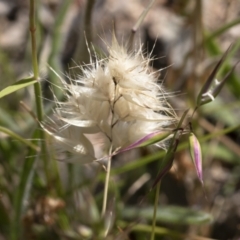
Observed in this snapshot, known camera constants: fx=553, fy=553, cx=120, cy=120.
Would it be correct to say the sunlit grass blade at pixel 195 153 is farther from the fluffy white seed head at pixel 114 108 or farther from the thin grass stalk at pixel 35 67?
the thin grass stalk at pixel 35 67

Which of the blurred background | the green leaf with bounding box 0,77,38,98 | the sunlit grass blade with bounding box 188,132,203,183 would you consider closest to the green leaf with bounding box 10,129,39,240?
the blurred background

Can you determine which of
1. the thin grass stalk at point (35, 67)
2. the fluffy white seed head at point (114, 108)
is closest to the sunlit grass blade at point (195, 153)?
the fluffy white seed head at point (114, 108)

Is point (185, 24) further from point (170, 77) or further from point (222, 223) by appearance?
point (222, 223)

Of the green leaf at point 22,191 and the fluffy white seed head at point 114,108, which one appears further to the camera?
Result: the green leaf at point 22,191

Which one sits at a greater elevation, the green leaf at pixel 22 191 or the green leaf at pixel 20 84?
the green leaf at pixel 20 84

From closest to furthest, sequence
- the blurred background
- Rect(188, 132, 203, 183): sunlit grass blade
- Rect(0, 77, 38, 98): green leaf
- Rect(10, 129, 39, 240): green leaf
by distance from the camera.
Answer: Rect(188, 132, 203, 183): sunlit grass blade → Rect(0, 77, 38, 98): green leaf → Rect(10, 129, 39, 240): green leaf → the blurred background

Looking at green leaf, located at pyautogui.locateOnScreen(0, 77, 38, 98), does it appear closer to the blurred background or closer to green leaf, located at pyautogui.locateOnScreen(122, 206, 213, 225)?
the blurred background

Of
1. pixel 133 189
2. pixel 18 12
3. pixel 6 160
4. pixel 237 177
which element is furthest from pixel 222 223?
pixel 18 12
